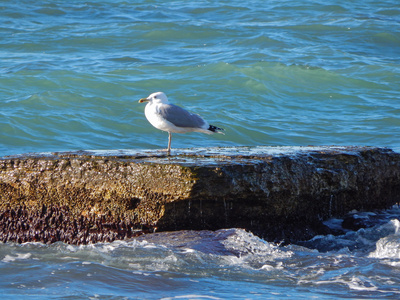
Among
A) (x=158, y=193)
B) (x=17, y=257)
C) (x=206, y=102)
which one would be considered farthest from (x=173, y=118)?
(x=206, y=102)

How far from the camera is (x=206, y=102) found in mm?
12992

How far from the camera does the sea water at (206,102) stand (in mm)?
4059

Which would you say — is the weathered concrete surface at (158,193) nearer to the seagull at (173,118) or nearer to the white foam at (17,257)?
the white foam at (17,257)

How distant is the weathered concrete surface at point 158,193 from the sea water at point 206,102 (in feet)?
0.49

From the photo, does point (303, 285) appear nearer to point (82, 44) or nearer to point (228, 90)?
point (228, 90)

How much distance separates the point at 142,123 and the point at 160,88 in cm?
245

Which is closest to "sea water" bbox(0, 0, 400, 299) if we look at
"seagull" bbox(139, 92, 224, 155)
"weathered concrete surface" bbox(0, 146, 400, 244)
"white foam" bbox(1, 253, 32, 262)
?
"white foam" bbox(1, 253, 32, 262)

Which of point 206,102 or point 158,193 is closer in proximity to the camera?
point 158,193

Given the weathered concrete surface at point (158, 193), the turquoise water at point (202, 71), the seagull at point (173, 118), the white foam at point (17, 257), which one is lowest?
the white foam at point (17, 257)

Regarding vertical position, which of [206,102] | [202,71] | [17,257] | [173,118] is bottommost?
[17,257]

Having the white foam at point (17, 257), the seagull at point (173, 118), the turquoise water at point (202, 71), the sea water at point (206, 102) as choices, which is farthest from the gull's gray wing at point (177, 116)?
the turquoise water at point (202, 71)

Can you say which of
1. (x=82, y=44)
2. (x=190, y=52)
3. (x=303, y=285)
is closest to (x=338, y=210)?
(x=303, y=285)

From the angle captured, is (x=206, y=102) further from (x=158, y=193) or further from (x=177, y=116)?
(x=158, y=193)

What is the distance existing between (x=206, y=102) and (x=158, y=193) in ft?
28.4
